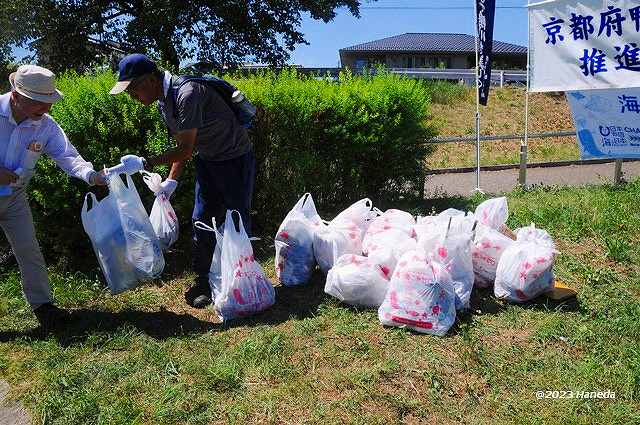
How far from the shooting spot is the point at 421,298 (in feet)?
10.5

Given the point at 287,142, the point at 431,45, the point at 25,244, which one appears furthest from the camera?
the point at 431,45

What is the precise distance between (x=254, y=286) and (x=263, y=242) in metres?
1.58

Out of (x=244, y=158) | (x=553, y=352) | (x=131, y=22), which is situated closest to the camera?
(x=553, y=352)

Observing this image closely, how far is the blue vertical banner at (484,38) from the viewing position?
6820mm

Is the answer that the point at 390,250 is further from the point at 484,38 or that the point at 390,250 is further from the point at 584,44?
the point at 484,38

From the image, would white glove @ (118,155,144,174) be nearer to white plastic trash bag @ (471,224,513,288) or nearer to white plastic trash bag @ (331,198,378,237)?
white plastic trash bag @ (331,198,378,237)

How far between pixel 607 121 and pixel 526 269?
4.34 m

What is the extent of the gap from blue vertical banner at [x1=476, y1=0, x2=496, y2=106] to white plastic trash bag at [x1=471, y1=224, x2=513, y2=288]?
4.07m

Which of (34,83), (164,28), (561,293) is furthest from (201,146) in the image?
(164,28)

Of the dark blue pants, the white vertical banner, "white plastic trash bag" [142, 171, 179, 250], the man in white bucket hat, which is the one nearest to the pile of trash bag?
the dark blue pants

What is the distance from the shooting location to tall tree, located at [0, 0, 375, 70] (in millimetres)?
14406

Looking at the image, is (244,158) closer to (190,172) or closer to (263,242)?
(190,172)

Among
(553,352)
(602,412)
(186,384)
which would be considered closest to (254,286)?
(186,384)

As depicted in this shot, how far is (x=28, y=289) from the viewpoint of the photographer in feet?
11.4
